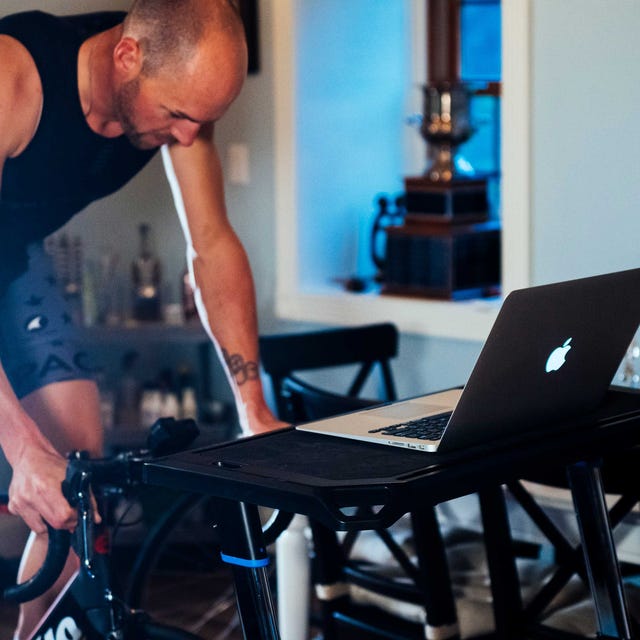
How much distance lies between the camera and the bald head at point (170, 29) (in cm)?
224

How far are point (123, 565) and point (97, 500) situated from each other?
71.4 inches

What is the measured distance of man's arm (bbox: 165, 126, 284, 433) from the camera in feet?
8.28

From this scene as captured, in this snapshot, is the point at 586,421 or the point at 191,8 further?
the point at 191,8

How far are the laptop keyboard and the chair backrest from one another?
0.53 meters

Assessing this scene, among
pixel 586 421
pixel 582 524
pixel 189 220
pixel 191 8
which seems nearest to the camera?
pixel 586 421

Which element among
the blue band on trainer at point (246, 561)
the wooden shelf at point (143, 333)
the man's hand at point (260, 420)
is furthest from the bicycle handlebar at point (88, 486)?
the wooden shelf at point (143, 333)

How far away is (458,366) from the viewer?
3.38 meters

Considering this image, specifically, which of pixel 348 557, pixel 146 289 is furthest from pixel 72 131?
pixel 146 289

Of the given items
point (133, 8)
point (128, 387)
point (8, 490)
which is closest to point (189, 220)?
point (133, 8)

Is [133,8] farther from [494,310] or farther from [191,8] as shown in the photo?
[494,310]

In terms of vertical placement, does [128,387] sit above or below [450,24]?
below

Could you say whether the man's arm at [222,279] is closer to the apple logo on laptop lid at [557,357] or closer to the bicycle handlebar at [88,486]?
the bicycle handlebar at [88,486]

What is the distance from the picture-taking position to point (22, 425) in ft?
6.98

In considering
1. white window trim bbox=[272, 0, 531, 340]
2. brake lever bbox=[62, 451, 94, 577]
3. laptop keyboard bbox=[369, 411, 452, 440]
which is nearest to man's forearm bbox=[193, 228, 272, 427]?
brake lever bbox=[62, 451, 94, 577]
